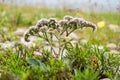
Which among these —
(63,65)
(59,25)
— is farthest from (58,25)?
(63,65)

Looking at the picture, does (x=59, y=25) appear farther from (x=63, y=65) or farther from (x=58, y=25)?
(x=63, y=65)

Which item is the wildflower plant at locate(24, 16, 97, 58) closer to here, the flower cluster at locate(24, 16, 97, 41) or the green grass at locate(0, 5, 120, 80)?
the flower cluster at locate(24, 16, 97, 41)

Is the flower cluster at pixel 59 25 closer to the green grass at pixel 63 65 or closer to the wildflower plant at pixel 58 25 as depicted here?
the wildflower plant at pixel 58 25

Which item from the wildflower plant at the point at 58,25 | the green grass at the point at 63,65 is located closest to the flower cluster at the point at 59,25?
the wildflower plant at the point at 58,25

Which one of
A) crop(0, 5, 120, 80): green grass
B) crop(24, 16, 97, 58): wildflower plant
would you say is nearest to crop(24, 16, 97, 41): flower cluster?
crop(24, 16, 97, 58): wildflower plant

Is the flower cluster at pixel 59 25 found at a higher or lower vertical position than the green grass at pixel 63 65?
higher

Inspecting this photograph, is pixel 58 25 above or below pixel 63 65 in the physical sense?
above

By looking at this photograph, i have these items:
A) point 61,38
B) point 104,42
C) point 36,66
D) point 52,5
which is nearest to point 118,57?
point 61,38

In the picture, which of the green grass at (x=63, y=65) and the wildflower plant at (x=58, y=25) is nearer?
the green grass at (x=63, y=65)

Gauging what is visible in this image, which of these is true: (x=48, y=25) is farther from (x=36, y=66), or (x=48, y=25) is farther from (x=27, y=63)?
(x=36, y=66)

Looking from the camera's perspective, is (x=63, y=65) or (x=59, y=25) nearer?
(x=63, y=65)

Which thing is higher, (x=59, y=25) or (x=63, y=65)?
(x=59, y=25)
